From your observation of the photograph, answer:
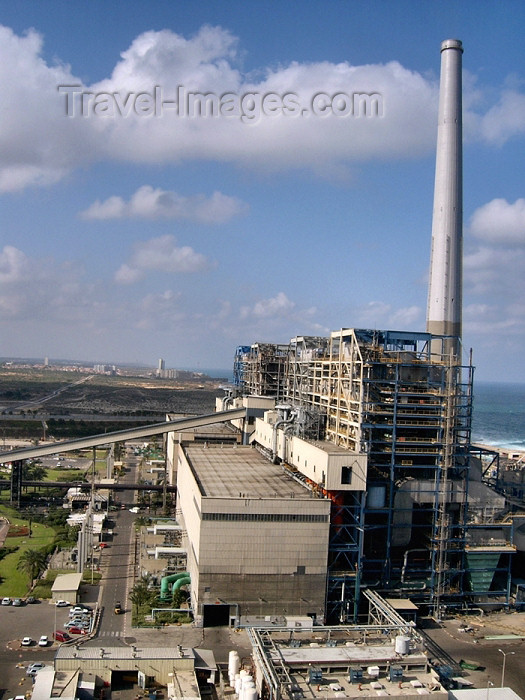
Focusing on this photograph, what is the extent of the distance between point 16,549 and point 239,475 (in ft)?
73.8

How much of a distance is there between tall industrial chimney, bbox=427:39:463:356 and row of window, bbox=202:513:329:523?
93.7 feet

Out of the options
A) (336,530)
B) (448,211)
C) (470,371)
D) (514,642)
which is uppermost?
(448,211)

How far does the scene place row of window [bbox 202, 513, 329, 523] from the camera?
44.0 metres

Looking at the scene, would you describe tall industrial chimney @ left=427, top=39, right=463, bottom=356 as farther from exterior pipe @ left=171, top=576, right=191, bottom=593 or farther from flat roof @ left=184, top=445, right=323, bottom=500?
exterior pipe @ left=171, top=576, right=191, bottom=593

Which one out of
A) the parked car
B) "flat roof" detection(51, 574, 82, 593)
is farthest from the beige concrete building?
"flat roof" detection(51, 574, 82, 593)

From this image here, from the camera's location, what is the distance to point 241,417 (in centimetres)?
Result: 7950

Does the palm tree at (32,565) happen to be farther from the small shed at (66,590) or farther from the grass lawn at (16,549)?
the small shed at (66,590)

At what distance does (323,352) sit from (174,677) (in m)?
34.7

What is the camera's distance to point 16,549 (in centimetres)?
6209

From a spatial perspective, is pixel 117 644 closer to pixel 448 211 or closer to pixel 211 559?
pixel 211 559

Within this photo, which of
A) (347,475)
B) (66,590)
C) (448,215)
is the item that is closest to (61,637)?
(66,590)

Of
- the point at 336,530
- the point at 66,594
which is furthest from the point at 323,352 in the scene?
the point at 66,594

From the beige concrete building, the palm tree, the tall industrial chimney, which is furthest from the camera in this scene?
the tall industrial chimney

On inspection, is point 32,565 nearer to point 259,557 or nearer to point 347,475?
point 259,557
